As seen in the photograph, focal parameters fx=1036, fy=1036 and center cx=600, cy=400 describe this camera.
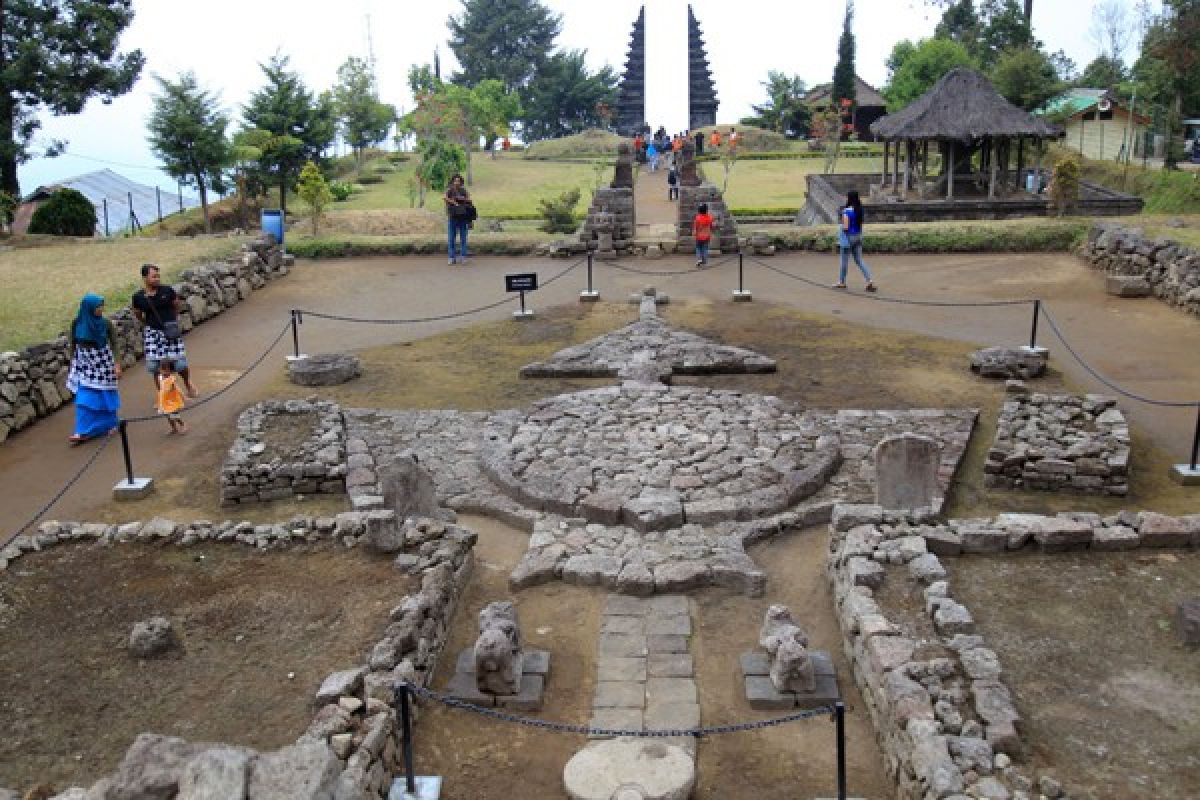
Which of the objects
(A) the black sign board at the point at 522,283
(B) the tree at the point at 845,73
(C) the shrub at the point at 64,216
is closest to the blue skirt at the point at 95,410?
(A) the black sign board at the point at 522,283

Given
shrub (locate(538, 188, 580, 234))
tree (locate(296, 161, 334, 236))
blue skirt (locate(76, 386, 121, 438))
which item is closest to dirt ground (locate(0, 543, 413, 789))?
blue skirt (locate(76, 386, 121, 438))

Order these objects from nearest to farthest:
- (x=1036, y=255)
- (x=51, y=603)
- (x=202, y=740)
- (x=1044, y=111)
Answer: (x=202, y=740), (x=51, y=603), (x=1036, y=255), (x=1044, y=111)

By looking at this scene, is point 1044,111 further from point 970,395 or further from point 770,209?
point 970,395

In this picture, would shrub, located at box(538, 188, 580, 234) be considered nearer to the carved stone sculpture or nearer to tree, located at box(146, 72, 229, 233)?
tree, located at box(146, 72, 229, 233)

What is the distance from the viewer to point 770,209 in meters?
33.0

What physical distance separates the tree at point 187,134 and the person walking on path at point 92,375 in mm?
19784

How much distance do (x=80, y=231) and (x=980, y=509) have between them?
2216cm

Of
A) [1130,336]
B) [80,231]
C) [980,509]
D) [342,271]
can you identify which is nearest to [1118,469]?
[980,509]

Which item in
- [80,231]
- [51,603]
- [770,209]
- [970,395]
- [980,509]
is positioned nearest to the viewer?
[51,603]

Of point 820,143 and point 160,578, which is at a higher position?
point 820,143

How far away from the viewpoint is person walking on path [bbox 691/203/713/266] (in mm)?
20609

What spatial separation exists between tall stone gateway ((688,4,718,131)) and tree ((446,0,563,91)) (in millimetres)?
10878

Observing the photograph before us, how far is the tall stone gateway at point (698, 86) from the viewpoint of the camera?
5631cm

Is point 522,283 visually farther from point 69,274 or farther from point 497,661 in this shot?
point 497,661
